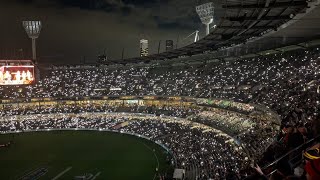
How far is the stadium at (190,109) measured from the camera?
17875 mm

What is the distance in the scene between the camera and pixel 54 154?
41.7 metres

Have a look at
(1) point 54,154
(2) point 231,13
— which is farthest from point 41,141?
(2) point 231,13

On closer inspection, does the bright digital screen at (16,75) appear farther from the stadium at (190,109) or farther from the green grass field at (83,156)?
the green grass field at (83,156)

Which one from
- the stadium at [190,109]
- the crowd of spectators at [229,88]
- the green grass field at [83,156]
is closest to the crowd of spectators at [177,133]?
the stadium at [190,109]

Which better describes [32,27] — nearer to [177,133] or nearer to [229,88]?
[177,133]

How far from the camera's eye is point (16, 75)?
4172cm

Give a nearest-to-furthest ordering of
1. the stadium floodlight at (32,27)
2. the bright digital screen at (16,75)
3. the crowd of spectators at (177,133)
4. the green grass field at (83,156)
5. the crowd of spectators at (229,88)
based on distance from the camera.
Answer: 1. the crowd of spectators at (229,88)
2. the crowd of spectators at (177,133)
3. the green grass field at (83,156)
4. the bright digital screen at (16,75)
5. the stadium floodlight at (32,27)

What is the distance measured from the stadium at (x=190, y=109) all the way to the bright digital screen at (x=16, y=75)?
4.9 inches

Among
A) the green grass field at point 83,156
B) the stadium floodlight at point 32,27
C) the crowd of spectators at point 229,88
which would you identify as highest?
the stadium floodlight at point 32,27

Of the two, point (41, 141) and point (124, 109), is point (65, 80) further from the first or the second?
point (41, 141)

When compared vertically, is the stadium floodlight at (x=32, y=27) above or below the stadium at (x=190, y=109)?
above

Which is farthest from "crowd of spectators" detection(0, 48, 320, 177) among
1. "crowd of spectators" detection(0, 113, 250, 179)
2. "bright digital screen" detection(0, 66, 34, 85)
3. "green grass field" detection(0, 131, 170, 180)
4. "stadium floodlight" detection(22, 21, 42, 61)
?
"bright digital screen" detection(0, 66, 34, 85)

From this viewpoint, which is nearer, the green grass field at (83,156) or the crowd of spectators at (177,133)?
the crowd of spectators at (177,133)

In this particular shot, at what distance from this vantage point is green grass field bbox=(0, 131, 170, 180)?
33.8 m
